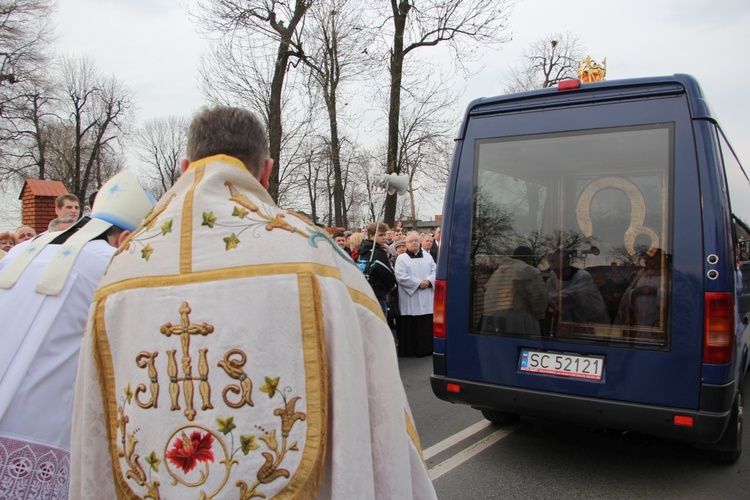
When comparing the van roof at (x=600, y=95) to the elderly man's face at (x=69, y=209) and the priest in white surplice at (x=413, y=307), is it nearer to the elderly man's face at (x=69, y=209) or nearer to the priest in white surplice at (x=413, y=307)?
the elderly man's face at (x=69, y=209)

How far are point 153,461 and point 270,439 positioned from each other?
275 millimetres

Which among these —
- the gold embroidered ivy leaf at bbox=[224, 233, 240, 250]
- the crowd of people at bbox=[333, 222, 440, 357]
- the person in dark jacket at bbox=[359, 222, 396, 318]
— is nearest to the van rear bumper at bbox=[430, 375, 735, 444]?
the gold embroidered ivy leaf at bbox=[224, 233, 240, 250]

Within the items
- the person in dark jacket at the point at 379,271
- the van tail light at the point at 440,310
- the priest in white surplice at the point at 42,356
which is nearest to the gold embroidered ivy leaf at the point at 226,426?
the priest in white surplice at the point at 42,356

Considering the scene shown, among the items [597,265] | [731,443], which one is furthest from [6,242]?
[731,443]

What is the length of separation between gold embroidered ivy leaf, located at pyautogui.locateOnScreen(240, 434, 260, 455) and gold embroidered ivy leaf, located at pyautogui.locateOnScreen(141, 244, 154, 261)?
0.49 meters

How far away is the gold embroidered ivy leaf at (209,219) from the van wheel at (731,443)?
3904mm

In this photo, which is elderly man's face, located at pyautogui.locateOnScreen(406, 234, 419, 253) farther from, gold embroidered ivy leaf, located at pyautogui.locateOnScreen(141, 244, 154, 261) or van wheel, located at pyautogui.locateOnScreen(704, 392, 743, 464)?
gold embroidered ivy leaf, located at pyautogui.locateOnScreen(141, 244, 154, 261)

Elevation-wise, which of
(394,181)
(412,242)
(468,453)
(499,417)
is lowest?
(468,453)

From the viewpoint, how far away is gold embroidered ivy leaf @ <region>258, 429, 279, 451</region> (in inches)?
50.6

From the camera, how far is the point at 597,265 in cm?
397

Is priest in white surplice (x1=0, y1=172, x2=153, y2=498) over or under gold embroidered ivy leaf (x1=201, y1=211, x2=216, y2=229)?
under

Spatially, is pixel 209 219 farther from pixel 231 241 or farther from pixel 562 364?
pixel 562 364

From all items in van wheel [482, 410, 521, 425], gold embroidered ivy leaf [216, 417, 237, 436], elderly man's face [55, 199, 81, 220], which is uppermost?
elderly man's face [55, 199, 81, 220]

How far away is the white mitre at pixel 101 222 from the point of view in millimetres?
2059
